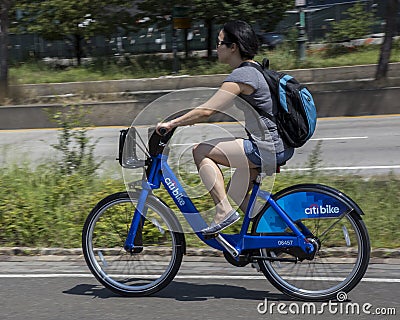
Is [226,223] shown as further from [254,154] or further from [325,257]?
[325,257]

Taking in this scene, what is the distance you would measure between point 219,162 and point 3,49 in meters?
20.1

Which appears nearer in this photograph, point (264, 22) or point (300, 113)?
point (300, 113)

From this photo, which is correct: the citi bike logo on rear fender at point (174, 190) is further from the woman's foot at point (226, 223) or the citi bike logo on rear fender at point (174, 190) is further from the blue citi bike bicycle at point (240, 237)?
the woman's foot at point (226, 223)

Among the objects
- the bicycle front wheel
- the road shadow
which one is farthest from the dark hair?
the road shadow

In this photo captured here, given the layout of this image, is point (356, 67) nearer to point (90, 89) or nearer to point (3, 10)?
point (90, 89)

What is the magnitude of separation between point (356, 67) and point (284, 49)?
3.62 metres

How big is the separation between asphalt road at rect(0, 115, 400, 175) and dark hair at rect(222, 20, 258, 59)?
4.14 meters

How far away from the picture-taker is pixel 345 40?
31625 mm

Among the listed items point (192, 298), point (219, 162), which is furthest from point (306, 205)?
point (192, 298)

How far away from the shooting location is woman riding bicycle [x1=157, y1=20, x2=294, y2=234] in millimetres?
5395

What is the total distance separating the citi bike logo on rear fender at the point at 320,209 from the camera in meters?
5.56

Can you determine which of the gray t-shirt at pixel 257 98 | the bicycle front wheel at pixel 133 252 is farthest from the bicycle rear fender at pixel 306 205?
the bicycle front wheel at pixel 133 252

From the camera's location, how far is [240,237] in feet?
18.8

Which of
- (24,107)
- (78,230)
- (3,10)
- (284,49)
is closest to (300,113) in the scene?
(78,230)
